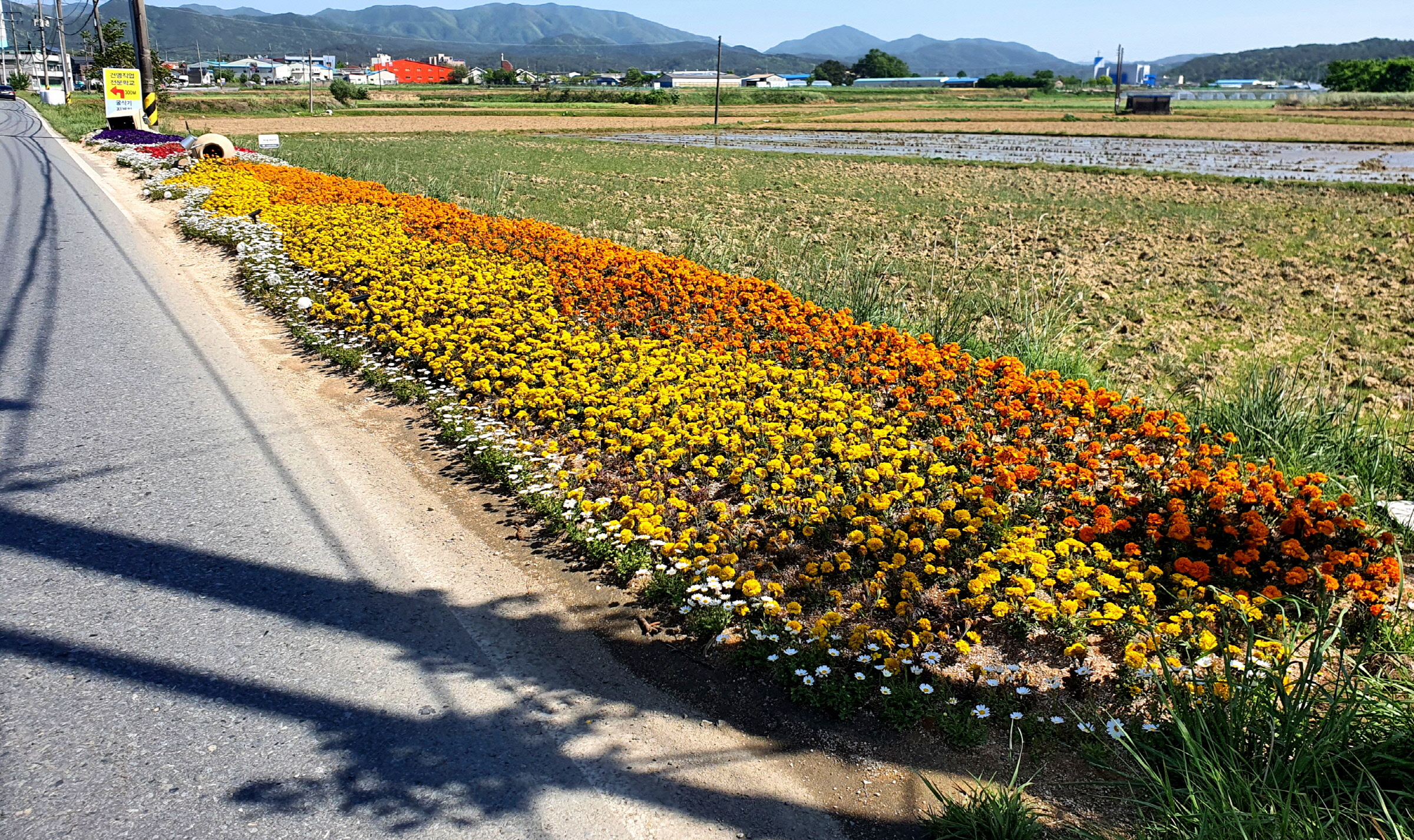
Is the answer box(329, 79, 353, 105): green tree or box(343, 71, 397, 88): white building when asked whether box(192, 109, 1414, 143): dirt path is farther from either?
box(343, 71, 397, 88): white building

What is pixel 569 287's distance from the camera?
1036 cm

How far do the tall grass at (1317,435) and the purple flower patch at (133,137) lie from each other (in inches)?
1211

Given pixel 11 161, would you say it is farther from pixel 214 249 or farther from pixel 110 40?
pixel 110 40

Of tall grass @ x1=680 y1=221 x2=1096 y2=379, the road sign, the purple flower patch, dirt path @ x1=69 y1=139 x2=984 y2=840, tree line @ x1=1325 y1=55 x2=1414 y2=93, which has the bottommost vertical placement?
dirt path @ x1=69 y1=139 x2=984 y2=840

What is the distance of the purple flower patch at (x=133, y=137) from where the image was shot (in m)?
30.0

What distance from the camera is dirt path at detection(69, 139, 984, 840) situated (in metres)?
3.35

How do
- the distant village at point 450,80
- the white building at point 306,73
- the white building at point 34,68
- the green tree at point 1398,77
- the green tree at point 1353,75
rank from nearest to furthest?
the green tree at point 1398,77, the green tree at point 1353,75, the white building at point 34,68, the distant village at point 450,80, the white building at point 306,73

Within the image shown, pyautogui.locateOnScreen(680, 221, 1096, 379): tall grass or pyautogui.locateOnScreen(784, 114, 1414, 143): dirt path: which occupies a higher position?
pyautogui.locateOnScreen(784, 114, 1414, 143): dirt path

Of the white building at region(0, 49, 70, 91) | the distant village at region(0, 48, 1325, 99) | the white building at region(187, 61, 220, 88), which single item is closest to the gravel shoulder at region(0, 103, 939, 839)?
the distant village at region(0, 48, 1325, 99)

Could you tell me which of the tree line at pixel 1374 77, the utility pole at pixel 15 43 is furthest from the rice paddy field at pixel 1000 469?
the tree line at pixel 1374 77

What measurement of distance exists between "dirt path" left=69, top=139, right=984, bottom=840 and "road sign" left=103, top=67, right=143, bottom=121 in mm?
34050

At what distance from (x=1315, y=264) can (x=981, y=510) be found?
12.2m

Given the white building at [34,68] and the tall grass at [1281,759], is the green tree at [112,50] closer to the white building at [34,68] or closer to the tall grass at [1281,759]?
the white building at [34,68]

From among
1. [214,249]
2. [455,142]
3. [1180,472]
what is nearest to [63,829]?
[1180,472]
